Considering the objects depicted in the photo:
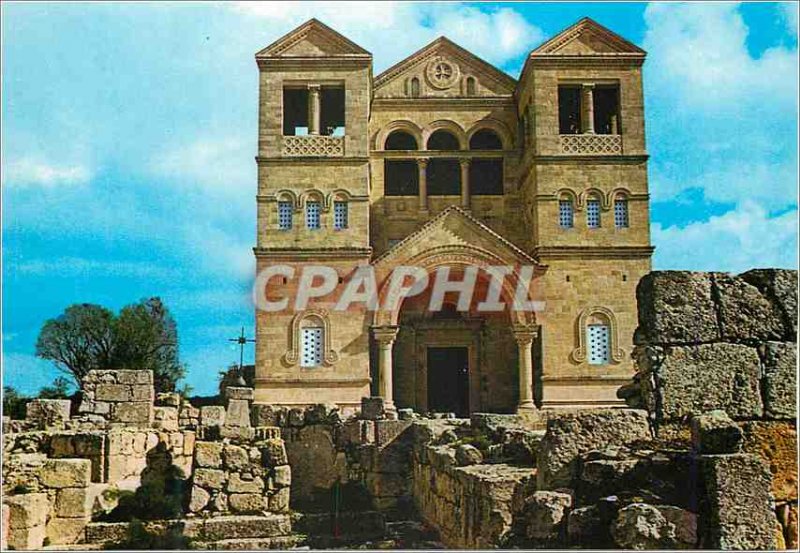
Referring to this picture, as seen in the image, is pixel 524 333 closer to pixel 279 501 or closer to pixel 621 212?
pixel 621 212

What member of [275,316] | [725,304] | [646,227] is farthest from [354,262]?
[725,304]

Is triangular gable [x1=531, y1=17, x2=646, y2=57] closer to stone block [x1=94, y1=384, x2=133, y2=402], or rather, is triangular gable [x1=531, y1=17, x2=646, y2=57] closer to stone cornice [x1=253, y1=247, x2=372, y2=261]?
stone cornice [x1=253, y1=247, x2=372, y2=261]

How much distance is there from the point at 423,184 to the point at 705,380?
898 inches

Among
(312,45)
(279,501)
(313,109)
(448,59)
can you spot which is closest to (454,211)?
(313,109)

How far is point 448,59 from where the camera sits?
104 ft

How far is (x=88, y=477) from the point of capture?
13945 mm

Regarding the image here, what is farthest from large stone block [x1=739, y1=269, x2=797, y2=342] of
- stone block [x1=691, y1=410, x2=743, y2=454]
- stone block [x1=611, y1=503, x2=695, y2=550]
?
stone block [x1=611, y1=503, x2=695, y2=550]

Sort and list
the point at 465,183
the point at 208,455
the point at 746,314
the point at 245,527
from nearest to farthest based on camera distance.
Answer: the point at 746,314 < the point at 245,527 < the point at 208,455 < the point at 465,183

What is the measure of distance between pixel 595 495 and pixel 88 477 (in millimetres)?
8747

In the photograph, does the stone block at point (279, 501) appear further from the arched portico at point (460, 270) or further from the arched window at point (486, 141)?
the arched window at point (486, 141)

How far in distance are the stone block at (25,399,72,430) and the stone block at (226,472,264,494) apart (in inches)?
181

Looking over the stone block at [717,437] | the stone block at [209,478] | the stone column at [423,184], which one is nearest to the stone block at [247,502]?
the stone block at [209,478]

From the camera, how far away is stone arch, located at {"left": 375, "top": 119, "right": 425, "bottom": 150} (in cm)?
3094

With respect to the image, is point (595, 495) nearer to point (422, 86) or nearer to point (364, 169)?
point (364, 169)
